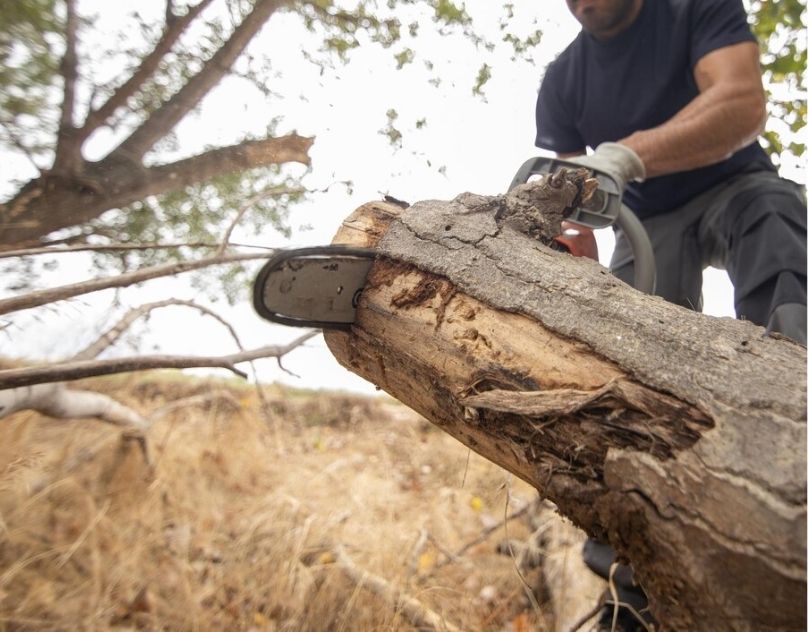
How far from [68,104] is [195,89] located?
667 mm

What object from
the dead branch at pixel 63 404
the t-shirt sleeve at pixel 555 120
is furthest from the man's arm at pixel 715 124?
the dead branch at pixel 63 404

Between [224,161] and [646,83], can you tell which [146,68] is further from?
[646,83]

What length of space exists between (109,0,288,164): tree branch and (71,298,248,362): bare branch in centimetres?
145

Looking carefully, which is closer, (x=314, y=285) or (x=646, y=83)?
(x=314, y=285)

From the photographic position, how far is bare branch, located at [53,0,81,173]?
212 centimetres

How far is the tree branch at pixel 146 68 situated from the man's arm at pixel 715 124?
8.15 feet

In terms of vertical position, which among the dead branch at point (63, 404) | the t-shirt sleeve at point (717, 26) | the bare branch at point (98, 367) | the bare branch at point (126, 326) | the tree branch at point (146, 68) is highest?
the tree branch at point (146, 68)

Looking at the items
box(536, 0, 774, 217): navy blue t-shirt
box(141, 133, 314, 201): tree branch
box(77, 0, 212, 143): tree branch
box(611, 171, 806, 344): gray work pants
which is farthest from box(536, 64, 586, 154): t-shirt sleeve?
box(77, 0, 212, 143): tree branch

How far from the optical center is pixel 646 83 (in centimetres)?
170

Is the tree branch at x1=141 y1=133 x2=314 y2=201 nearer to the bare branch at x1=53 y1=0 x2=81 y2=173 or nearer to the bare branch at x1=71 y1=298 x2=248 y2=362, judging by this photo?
the bare branch at x1=53 y1=0 x2=81 y2=173

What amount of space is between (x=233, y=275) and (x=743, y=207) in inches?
95.2

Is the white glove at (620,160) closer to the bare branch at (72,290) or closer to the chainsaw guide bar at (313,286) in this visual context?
the chainsaw guide bar at (313,286)

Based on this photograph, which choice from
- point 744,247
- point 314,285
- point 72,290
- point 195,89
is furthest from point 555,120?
point 195,89

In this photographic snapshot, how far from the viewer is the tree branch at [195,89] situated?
8.74ft
